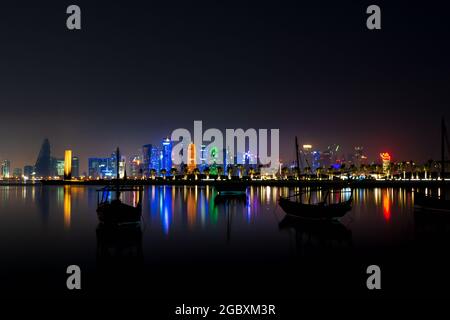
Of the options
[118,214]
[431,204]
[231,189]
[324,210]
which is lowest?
[231,189]

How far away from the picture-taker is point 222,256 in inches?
896

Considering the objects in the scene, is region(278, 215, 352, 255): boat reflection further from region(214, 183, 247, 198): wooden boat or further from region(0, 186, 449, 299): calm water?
region(214, 183, 247, 198): wooden boat

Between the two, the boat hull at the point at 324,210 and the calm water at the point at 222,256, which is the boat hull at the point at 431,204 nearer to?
the calm water at the point at 222,256

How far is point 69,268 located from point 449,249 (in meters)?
20.8

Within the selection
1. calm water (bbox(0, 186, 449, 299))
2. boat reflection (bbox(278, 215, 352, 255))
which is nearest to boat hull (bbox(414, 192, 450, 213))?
calm water (bbox(0, 186, 449, 299))

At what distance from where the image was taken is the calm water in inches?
662

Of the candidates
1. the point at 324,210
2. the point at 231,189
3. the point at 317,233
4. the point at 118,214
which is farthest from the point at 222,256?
the point at 231,189

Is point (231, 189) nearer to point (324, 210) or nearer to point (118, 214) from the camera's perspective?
point (324, 210)

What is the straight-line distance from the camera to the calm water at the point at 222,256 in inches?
662

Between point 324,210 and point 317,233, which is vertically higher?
point 324,210

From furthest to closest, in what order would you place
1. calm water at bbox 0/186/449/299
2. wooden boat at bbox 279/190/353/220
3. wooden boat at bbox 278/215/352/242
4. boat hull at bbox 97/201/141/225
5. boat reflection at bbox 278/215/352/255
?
wooden boat at bbox 279/190/353/220 → boat hull at bbox 97/201/141/225 → wooden boat at bbox 278/215/352/242 → boat reflection at bbox 278/215/352/255 → calm water at bbox 0/186/449/299

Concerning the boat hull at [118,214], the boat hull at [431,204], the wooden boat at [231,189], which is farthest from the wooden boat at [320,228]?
the wooden boat at [231,189]

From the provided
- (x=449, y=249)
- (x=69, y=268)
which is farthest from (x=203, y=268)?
(x=449, y=249)
